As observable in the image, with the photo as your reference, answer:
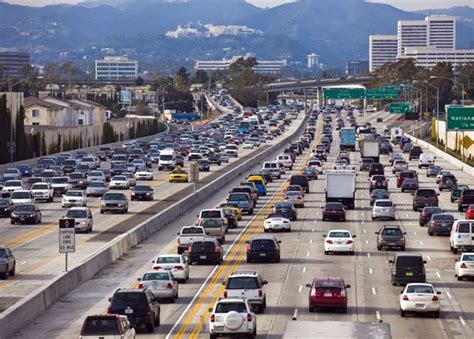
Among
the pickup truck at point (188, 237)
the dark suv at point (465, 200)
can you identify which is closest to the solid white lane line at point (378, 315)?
the pickup truck at point (188, 237)

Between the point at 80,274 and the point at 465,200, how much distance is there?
3371 cm

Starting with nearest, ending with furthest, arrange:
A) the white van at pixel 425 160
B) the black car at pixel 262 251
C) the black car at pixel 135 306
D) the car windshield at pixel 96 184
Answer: the black car at pixel 135 306, the black car at pixel 262 251, the car windshield at pixel 96 184, the white van at pixel 425 160

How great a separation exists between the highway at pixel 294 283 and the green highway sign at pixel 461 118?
106 ft

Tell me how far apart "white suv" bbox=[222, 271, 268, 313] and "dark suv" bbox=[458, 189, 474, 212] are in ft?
122

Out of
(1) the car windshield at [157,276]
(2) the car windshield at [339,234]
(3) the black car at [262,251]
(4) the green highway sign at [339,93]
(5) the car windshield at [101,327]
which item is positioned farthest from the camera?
Answer: (4) the green highway sign at [339,93]

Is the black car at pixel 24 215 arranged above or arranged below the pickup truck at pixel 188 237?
below

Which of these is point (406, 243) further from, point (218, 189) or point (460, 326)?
point (218, 189)

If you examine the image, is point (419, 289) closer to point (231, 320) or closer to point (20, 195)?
point (231, 320)

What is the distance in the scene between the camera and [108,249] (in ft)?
→ 163

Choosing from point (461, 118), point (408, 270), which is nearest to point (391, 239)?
point (408, 270)

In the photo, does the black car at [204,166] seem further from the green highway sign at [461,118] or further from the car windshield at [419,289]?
the car windshield at [419,289]

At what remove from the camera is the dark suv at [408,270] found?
42.2 m

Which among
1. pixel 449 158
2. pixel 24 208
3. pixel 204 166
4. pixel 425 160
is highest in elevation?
pixel 24 208

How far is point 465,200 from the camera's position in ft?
239
